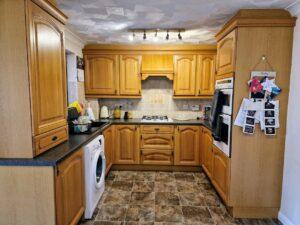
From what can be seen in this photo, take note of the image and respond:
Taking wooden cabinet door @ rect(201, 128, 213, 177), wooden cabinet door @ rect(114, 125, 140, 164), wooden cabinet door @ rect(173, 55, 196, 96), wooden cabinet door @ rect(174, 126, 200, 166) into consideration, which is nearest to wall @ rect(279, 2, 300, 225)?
wooden cabinet door @ rect(201, 128, 213, 177)

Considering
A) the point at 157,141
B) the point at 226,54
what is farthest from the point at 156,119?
the point at 226,54

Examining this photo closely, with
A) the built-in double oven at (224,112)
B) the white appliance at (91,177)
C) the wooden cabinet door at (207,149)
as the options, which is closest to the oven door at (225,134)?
the built-in double oven at (224,112)

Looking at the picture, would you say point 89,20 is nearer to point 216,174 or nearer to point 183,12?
point 183,12

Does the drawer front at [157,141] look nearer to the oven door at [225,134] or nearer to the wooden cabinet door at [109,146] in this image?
the wooden cabinet door at [109,146]

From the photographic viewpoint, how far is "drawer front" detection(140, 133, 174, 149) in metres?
3.45

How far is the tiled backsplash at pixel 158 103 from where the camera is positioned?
12.8 ft

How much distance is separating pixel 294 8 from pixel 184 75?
5.91 ft

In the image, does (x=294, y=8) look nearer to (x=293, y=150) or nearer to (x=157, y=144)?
(x=293, y=150)

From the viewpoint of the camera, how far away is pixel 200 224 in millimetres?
2090

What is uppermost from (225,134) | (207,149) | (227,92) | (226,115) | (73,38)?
(73,38)

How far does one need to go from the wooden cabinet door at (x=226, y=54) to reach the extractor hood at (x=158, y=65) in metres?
1.08

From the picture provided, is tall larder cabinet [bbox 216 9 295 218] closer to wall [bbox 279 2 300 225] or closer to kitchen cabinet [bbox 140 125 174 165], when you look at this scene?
wall [bbox 279 2 300 225]

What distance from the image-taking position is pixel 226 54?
231 centimetres

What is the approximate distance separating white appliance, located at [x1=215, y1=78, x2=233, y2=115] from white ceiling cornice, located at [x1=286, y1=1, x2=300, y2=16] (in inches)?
33.6
